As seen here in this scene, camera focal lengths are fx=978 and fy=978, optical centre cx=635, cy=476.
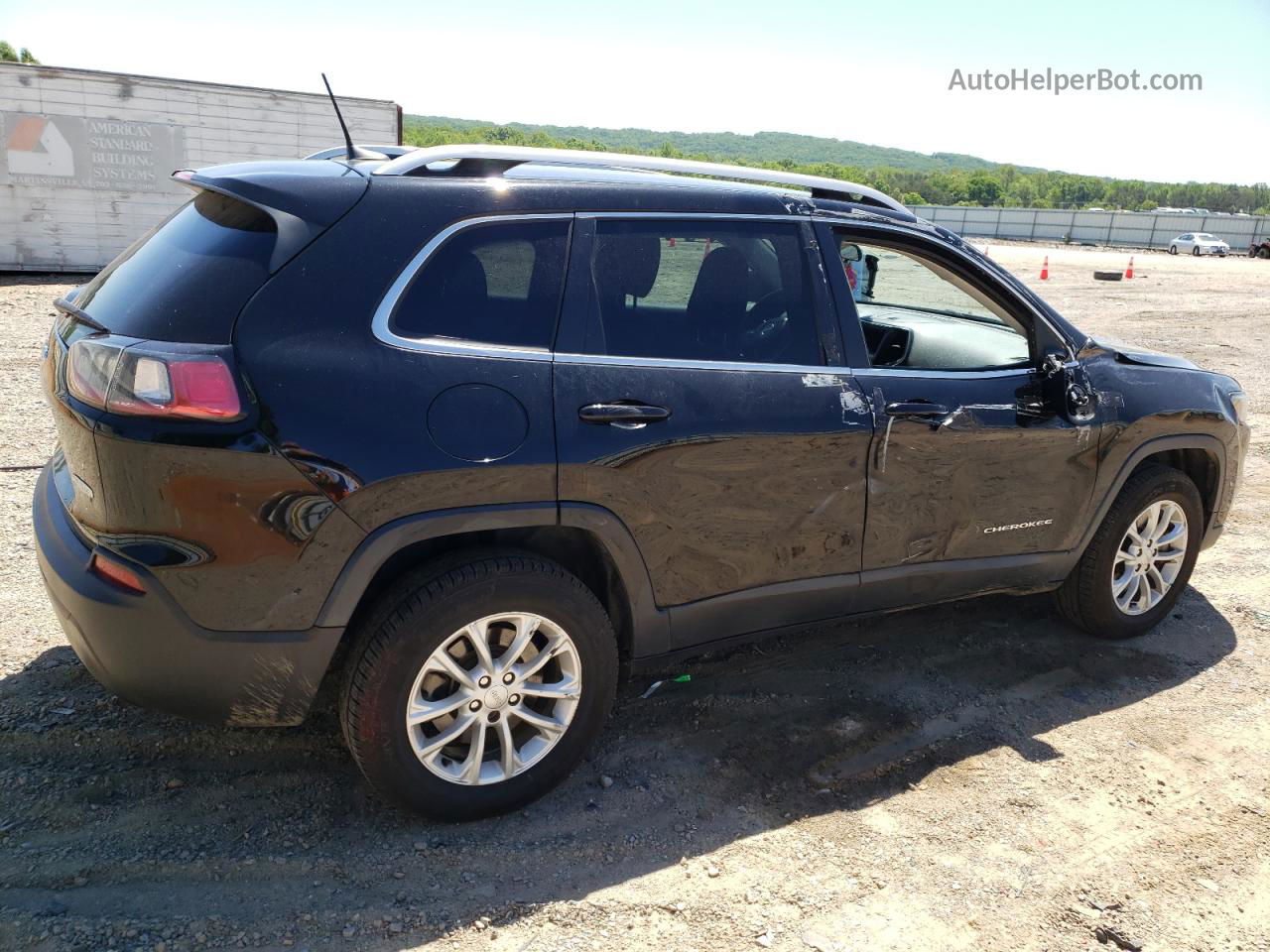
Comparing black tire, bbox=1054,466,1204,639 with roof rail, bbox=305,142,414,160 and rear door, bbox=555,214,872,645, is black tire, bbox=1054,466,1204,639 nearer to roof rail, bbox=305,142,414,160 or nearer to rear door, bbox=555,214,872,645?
rear door, bbox=555,214,872,645

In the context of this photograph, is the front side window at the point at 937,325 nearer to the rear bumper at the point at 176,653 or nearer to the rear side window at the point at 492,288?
the rear side window at the point at 492,288

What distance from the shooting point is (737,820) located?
3.06m

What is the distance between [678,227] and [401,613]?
4.92 ft

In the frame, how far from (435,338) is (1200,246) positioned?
59190 mm

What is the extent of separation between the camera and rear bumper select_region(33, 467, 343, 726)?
2.53 m

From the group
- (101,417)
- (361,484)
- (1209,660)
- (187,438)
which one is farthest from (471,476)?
(1209,660)

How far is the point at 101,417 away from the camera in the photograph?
8.16 feet

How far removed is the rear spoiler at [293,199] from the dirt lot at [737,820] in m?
1.65

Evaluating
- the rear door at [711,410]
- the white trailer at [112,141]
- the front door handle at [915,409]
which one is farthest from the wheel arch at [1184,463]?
the white trailer at [112,141]

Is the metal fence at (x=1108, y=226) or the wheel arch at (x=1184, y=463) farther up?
the metal fence at (x=1108, y=226)

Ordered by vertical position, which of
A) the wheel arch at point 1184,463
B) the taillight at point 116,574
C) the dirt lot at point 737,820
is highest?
the wheel arch at point 1184,463

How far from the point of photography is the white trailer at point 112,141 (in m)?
16.0

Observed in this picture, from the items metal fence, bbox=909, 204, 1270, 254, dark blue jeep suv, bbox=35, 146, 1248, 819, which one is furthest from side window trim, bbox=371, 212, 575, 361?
metal fence, bbox=909, 204, 1270, 254

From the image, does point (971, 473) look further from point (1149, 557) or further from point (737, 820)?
point (737, 820)
